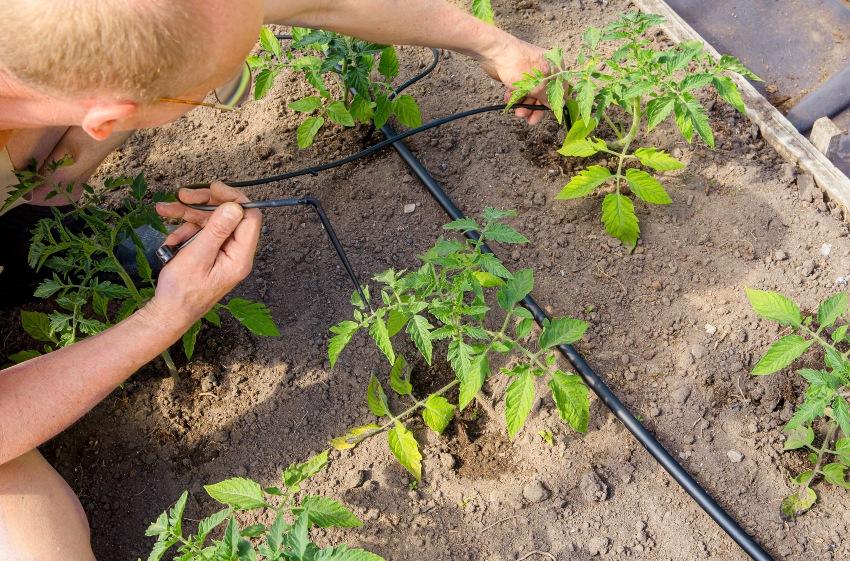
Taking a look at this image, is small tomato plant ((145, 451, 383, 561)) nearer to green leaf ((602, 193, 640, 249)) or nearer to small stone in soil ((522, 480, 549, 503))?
small stone in soil ((522, 480, 549, 503))

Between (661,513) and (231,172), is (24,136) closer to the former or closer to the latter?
(231,172)

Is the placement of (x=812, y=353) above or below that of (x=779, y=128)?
below

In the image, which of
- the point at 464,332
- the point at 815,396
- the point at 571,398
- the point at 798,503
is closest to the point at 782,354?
the point at 815,396

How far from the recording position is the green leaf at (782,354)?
1.84 m

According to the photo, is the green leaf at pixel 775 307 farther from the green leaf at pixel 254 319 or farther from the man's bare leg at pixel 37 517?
the man's bare leg at pixel 37 517

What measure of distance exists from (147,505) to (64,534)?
32 cm

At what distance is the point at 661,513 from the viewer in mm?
1930

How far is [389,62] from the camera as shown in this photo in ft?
7.71

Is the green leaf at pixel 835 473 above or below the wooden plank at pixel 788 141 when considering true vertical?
below

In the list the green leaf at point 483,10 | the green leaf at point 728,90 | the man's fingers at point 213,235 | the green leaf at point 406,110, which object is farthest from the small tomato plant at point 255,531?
the green leaf at point 483,10

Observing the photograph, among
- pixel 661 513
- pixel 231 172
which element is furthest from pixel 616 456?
pixel 231 172

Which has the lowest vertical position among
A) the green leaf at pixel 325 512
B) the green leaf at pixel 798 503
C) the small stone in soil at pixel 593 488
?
the small stone in soil at pixel 593 488

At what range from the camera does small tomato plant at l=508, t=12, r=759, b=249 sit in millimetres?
2029

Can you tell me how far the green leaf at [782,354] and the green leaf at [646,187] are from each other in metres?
0.52
